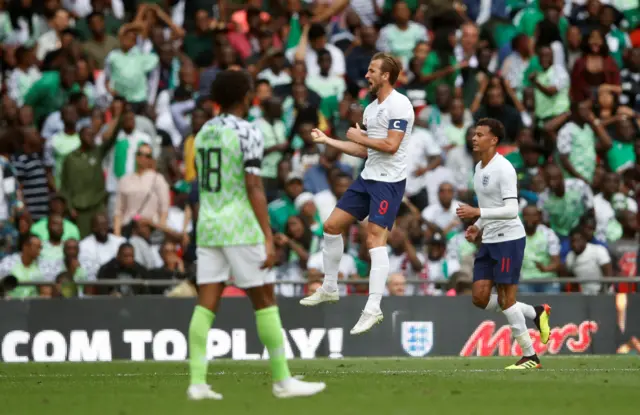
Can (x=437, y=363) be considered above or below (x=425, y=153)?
below

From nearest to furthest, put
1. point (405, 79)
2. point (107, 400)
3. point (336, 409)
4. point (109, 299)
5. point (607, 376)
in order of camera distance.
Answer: point (336, 409)
point (107, 400)
point (607, 376)
point (109, 299)
point (405, 79)

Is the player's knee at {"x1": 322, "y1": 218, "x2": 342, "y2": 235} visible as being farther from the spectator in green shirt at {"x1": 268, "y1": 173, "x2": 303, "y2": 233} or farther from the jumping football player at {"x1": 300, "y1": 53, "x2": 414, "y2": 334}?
the spectator in green shirt at {"x1": 268, "y1": 173, "x2": 303, "y2": 233}

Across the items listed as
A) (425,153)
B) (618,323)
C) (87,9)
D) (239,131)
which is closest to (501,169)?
(239,131)

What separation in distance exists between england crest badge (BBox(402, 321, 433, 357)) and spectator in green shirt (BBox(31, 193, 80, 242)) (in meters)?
4.97

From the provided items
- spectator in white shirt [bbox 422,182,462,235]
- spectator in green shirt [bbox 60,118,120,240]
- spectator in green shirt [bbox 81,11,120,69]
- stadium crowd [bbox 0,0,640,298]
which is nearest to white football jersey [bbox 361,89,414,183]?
stadium crowd [bbox 0,0,640,298]

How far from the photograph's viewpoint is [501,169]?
1422 centimetres

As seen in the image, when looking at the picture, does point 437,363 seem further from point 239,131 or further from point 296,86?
point 296,86

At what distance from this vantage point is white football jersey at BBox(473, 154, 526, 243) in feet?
46.5

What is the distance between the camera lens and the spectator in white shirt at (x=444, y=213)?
21109 millimetres

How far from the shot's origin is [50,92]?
2233cm

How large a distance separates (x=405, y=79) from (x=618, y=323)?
5.89m

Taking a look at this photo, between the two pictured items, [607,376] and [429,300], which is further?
[429,300]

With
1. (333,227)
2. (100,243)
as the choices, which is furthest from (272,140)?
(333,227)

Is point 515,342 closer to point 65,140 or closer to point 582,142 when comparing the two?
point 582,142
